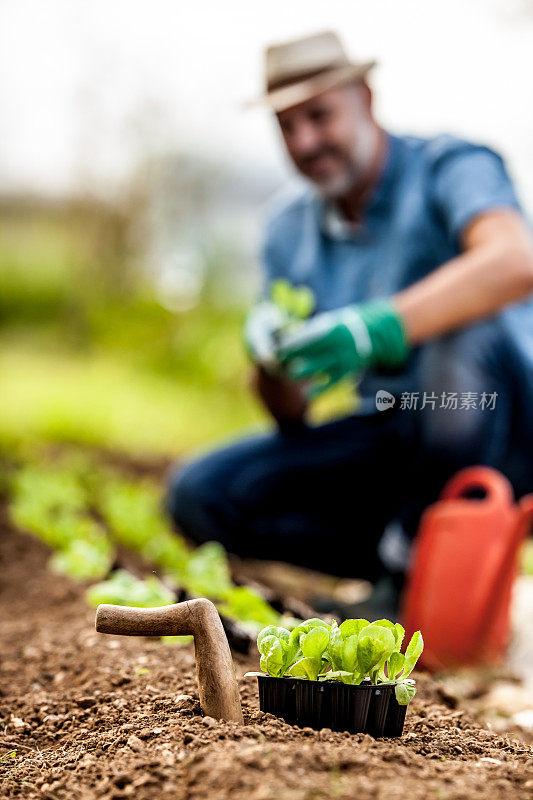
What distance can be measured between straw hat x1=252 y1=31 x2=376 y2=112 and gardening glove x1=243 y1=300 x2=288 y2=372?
0.62 metres

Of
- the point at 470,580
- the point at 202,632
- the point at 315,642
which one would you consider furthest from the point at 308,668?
the point at 470,580

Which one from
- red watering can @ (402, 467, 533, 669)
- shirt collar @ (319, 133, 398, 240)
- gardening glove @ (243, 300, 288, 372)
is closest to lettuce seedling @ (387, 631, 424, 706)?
red watering can @ (402, 467, 533, 669)

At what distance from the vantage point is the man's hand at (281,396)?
276cm

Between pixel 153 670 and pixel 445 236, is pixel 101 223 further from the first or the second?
pixel 153 670

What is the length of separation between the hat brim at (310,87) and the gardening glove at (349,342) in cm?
68

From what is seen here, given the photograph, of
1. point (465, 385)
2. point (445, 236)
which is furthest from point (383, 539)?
point (445, 236)

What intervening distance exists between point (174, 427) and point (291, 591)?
2.23 metres

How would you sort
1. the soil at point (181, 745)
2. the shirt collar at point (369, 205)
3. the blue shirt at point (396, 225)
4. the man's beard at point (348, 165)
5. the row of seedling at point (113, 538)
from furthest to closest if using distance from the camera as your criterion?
the shirt collar at point (369, 205) → the man's beard at point (348, 165) → the blue shirt at point (396, 225) → the row of seedling at point (113, 538) → the soil at point (181, 745)

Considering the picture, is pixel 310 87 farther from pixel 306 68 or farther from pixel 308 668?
pixel 308 668

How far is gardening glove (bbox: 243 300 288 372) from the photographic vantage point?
8.07ft

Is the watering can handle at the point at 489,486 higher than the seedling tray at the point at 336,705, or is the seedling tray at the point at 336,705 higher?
the seedling tray at the point at 336,705

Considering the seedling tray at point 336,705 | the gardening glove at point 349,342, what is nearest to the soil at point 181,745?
the seedling tray at point 336,705

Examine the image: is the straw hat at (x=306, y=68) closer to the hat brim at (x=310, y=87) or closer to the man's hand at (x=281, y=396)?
the hat brim at (x=310, y=87)

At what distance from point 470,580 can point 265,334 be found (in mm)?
939
